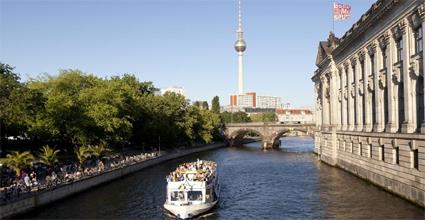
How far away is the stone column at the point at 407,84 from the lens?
4478cm

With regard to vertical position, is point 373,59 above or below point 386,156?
above

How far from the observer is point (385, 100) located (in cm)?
5447

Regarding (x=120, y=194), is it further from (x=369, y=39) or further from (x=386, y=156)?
(x=369, y=39)

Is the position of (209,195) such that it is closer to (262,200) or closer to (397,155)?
(262,200)

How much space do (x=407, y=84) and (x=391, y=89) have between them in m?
5.40

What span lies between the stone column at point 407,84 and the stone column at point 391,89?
370cm

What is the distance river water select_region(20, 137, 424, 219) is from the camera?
42.5 metres

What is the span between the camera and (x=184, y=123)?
123 metres

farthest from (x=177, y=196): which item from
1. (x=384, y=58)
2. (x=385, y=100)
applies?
(x=384, y=58)

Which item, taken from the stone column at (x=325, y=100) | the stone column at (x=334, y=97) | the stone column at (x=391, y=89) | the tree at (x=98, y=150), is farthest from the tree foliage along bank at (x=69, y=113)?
the stone column at (x=391, y=89)

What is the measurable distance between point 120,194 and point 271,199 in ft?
52.4

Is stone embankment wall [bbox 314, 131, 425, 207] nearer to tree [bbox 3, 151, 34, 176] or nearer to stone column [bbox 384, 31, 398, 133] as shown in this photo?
stone column [bbox 384, 31, 398, 133]

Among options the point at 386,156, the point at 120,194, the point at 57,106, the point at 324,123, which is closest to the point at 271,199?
the point at 386,156

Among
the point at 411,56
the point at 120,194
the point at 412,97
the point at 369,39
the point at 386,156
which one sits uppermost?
the point at 369,39
